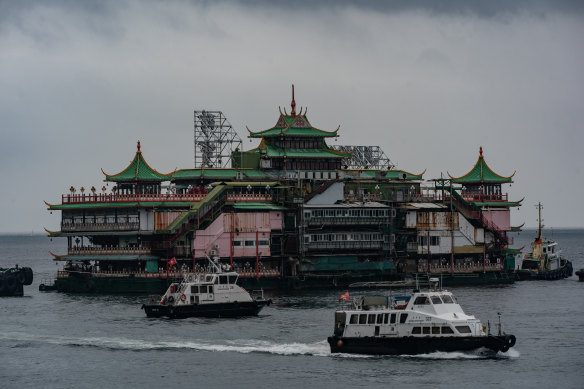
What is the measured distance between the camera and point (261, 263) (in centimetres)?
14925

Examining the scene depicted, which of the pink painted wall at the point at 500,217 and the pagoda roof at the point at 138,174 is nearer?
the pagoda roof at the point at 138,174

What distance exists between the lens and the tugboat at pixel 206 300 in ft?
380

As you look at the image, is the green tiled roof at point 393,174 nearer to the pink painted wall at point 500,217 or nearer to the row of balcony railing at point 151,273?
the pink painted wall at point 500,217

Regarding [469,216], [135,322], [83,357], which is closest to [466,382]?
[83,357]

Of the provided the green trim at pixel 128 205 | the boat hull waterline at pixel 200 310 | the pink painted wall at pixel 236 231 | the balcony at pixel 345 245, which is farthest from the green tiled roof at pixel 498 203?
the boat hull waterline at pixel 200 310

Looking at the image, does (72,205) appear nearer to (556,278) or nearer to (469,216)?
(469,216)

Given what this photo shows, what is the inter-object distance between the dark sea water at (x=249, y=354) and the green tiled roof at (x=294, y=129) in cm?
4044

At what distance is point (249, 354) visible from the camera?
9662 centimetres

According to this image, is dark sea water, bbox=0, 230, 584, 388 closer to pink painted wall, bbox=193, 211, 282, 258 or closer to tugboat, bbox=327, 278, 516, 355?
tugboat, bbox=327, 278, 516, 355

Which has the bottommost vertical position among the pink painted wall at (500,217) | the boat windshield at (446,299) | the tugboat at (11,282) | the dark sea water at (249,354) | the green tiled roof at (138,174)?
the dark sea water at (249,354)

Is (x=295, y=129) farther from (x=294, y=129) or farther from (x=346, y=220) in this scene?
(x=346, y=220)

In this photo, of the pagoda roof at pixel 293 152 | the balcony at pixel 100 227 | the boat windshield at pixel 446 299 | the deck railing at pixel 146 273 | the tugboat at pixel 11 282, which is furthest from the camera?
the pagoda roof at pixel 293 152

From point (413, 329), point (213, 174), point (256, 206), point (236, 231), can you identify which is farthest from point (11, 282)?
point (413, 329)

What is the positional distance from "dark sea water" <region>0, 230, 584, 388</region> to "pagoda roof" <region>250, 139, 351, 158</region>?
3762 cm
